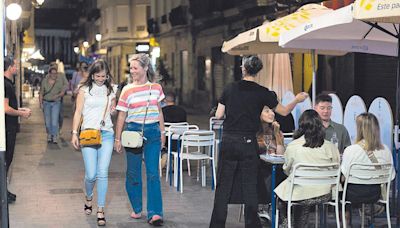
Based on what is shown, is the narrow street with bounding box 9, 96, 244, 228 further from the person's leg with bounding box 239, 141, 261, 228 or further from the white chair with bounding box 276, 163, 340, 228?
the white chair with bounding box 276, 163, 340, 228

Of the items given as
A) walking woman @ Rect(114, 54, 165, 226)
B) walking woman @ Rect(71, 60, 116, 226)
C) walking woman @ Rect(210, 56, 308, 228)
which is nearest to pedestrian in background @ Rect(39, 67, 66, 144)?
walking woman @ Rect(71, 60, 116, 226)

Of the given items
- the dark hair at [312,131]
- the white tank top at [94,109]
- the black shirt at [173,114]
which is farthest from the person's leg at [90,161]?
the black shirt at [173,114]

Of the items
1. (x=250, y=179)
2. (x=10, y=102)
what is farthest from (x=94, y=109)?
(x=250, y=179)

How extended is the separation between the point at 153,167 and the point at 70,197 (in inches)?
91.0

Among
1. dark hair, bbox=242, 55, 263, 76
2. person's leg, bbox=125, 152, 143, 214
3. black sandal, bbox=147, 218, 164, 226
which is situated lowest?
black sandal, bbox=147, 218, 164, 226

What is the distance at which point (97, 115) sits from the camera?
7637 mm

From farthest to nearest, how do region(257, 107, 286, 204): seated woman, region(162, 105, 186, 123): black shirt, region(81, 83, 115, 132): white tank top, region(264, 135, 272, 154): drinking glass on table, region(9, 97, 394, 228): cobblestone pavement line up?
region(162, 105, 186, 123): black shirt, region(9, 97, 394, 228): cobblestone pavement, region(81, 83, 115, 132): white tank top, region(264, 135, 272, 154): drinking glass on table, region(257, 107, 286, 204): seated woman

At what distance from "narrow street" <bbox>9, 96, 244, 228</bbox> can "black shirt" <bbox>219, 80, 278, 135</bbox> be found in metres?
1.63

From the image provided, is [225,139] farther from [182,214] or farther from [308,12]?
[308,12]

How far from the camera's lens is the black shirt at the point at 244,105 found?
6.61 metres

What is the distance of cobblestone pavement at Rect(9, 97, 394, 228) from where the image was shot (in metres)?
7.98

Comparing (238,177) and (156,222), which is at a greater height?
(238,177)

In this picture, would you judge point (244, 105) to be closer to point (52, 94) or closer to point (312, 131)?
point (312, 131)

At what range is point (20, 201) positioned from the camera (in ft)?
30.1
